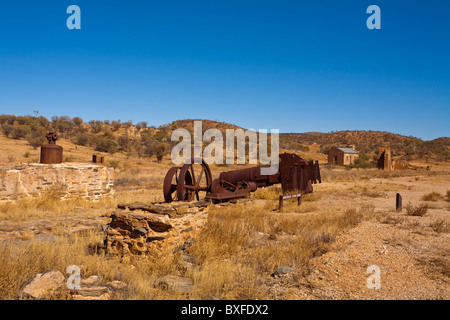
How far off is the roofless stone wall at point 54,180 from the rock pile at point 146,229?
606 cm

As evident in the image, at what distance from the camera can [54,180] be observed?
10359 mm

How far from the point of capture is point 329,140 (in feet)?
232

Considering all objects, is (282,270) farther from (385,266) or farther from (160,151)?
(160,151)

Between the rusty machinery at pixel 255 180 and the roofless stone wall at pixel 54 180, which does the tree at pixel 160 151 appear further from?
the rusty machinery at pixel 255 180

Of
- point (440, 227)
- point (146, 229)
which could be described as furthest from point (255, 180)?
point (146, 229)

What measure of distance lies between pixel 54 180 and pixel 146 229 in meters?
7.04

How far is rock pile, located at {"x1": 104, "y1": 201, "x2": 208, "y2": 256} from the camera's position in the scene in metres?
5.02

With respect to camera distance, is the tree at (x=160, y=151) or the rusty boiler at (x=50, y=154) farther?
the tree at (x=160, y=151)

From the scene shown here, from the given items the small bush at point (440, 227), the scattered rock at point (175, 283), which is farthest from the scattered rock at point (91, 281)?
the small bush at point (440, 227)

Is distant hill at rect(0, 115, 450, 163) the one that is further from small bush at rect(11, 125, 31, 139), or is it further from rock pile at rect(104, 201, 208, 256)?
rock pile at rect(104, 201, 208, 256)

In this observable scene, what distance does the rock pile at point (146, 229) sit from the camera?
5.02m

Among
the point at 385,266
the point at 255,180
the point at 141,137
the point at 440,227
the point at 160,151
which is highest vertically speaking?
the point at 141,137

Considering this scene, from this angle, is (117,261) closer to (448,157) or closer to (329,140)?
(448,157)
